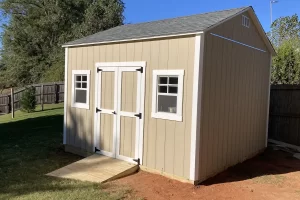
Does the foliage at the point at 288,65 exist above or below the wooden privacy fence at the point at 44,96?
above

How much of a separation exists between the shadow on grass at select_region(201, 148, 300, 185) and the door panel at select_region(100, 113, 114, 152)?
2369 mm

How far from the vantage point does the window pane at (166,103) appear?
207 inches

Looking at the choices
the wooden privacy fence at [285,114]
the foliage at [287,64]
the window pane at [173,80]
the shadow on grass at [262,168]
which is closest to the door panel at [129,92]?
the window pane at [173,80]

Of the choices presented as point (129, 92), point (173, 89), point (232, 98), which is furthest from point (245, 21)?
point (129, 92)

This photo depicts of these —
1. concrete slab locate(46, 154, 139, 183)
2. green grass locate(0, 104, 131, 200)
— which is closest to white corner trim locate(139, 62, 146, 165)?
concrete slab locate(46, 154, 139, 183)

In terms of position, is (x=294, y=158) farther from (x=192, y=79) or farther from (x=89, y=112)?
(x=89, y=112)

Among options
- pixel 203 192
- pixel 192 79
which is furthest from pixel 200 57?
pixel 203 192

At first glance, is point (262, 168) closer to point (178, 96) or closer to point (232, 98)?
point (232, 98)

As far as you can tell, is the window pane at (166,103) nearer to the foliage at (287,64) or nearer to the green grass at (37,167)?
the green grass at (37,167)

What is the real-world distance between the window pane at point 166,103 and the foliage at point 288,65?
6.53 metres

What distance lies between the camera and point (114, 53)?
629 centimetres

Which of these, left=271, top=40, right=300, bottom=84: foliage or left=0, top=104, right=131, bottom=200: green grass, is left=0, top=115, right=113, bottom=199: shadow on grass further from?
left=271, top=40, right=300, bottom=84: foliage

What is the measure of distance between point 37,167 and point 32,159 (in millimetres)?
670

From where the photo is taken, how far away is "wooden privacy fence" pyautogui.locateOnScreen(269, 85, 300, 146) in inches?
326
